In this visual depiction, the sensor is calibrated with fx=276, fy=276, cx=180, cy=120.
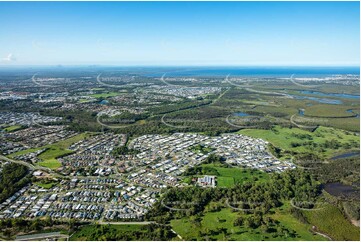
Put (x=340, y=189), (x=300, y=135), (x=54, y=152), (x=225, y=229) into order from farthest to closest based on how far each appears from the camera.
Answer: (x=300, y=135) → (x=54, y=152) → (x=340, y=189) → (x=225, y=229)

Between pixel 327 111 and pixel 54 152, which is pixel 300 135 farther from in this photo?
pixel 54 152

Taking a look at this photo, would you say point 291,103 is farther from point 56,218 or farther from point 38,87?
point 38,87

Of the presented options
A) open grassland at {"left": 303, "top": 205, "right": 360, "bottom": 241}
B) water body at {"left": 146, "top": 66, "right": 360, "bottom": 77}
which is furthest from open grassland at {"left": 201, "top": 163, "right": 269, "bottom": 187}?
water body at {"left": 146, "top": 66, "right": 360, "bottom": 77}

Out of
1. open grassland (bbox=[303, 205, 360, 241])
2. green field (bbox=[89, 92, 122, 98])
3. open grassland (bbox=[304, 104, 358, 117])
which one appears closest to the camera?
open grassland (bbox=[303, 205, 360, 241])

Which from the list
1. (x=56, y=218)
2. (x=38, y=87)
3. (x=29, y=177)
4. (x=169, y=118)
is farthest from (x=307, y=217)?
(x=38, y=87)

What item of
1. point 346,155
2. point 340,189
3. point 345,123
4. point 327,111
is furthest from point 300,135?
point 327,111

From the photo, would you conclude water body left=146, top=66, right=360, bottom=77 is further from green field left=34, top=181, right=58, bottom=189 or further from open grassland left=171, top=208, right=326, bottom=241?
open grassland left=171, top=208, right=326, bottom=241
